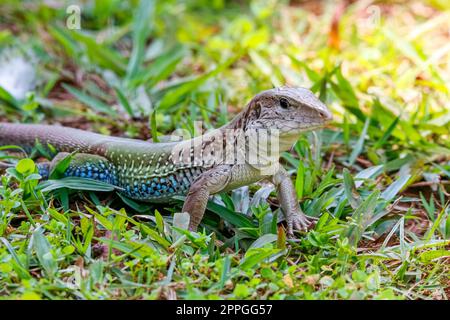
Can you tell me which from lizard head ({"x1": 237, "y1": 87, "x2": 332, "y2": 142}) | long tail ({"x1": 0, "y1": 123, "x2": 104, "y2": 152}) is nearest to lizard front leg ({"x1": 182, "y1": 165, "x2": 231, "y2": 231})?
lizard head ({"x1": 237, "y1": 87, "x2": 332, "y2": 142})

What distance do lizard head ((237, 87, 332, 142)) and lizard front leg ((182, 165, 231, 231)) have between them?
31cm

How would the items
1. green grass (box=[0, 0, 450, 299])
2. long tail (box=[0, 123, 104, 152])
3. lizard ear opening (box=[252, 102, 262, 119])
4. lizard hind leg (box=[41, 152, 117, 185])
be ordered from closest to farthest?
green grass (box=[0, 0, 450, 299]) < lizard ear opening (box=[252, 102, 262, 119]) < lizard hind leg (box=[41, 152, 117, 185]) < long tail (box=[0, 123, 104, 152])

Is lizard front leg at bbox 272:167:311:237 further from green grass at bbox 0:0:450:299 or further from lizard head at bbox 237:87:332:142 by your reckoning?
lizard head at bbox 237:87:332:142

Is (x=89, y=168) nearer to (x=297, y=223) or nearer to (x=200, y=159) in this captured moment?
(x=200, y=159)

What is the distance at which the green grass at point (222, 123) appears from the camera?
3420 millimetres

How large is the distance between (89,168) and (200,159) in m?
0.76

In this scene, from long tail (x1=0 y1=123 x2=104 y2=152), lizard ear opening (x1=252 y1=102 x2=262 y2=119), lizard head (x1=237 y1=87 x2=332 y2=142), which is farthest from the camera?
long tail (x1=0 y1=123 x2=104 y2=152)

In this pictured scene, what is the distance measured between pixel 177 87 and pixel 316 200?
2208 mm

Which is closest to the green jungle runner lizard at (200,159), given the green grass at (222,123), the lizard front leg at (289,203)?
the lizard front leg at (289,203)

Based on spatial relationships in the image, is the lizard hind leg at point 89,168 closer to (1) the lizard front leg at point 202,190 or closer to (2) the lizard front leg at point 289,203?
(1) the lizard front leg at point 202,190

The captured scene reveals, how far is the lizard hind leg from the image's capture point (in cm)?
434

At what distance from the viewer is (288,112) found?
150 inches

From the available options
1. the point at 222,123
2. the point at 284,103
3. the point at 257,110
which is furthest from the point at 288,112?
the point at 222,123

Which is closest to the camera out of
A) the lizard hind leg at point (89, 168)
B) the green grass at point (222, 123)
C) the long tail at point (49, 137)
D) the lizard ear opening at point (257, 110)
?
the green grass at point (222, 123)
